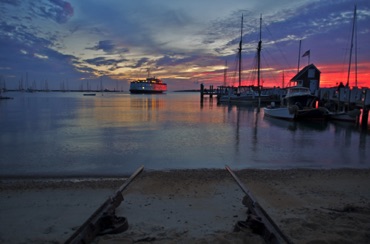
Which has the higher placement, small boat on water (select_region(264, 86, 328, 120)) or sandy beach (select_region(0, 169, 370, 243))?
small boat on water (select_region(264, 86, 328, 120))

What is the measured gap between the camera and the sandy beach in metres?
5.32

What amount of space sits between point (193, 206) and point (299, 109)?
103 feet

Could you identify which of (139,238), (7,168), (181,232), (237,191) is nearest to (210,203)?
(237,191)

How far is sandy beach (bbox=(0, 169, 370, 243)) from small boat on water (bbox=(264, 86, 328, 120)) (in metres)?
24.3

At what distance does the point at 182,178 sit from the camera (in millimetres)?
9766

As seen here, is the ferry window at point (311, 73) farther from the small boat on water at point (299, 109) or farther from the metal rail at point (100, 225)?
the metal rail at point (100, 225)

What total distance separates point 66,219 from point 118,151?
9189mm

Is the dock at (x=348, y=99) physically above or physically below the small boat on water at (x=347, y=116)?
above

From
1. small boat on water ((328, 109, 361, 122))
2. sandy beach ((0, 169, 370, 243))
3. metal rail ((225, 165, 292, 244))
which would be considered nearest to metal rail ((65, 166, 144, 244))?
sandy beach ((0, 169, 370, 243))

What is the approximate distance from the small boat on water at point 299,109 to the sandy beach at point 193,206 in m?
24.3

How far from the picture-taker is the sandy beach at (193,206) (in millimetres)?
5324

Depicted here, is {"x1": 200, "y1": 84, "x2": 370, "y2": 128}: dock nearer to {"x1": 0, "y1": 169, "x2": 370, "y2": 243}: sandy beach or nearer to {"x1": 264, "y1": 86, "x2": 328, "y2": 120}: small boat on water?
{"x1": 264, "y1": 86, "x2": 328, "y2": 120}: small boat on water

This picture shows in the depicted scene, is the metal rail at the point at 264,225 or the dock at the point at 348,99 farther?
the dock at the point at 348,99

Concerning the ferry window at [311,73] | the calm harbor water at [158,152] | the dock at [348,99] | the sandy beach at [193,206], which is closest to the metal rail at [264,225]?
the sandy beach at [193,206]
